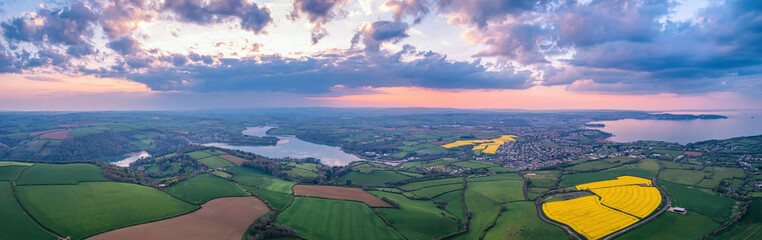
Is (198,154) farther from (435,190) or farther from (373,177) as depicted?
(435,190)

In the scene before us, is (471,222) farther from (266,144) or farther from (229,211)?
(266,144)

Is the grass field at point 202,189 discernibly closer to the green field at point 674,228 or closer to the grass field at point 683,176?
the green field at point 674,228

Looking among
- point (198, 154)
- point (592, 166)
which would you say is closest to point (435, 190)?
point (592, 166)

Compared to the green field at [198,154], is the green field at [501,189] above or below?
below

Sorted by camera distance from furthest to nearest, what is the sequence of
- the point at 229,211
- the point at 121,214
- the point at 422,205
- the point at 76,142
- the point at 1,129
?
the point at 1,129 < the point at 76,142 < the point at 422,205 < the point at 229,211 < the point at 121,214

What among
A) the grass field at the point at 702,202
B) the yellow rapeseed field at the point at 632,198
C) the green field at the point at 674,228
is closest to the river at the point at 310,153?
the yellow rapeseed field at the point at 632,198

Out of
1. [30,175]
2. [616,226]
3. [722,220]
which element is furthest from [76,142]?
[722,220]
